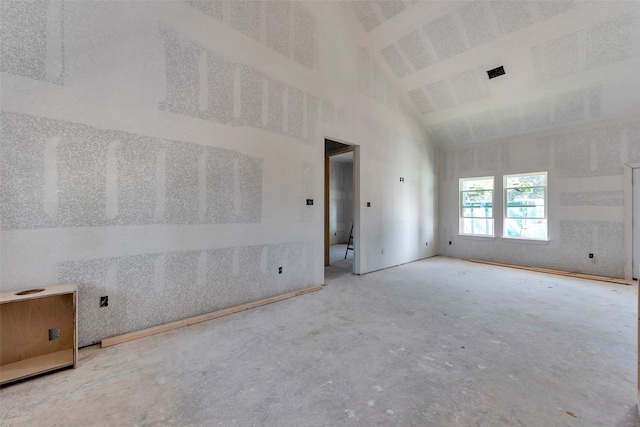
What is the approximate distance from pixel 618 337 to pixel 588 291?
2013 millimetres

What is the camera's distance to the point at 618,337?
2.54 m

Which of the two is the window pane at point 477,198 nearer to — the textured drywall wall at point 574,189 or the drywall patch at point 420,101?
the textured drywall wall at point 574,189

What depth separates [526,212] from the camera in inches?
230

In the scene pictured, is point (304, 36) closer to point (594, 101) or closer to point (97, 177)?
point (97, 177)

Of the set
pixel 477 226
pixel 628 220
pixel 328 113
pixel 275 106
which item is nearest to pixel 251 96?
pixel 275 106

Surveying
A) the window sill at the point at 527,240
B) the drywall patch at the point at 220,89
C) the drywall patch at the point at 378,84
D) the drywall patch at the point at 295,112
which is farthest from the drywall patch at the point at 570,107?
the drywall patch at the point at 220,89

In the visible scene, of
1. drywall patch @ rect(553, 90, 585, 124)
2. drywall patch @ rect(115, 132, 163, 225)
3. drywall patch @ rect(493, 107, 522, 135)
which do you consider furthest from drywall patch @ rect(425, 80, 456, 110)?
drywall patch @ rect(115, 132, 163, 225)

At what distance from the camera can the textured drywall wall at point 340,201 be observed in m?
9.70

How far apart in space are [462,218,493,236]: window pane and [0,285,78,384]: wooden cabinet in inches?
295

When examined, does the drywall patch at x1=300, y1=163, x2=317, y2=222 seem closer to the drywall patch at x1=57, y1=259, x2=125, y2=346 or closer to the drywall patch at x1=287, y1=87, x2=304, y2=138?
the drywall patch at x1=287, y1=87, x2=304, y2=138

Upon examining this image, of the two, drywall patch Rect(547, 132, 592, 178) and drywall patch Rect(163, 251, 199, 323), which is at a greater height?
drywall patch Rect(547, 132, 592, 178)

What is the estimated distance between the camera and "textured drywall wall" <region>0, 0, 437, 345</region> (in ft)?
6.97

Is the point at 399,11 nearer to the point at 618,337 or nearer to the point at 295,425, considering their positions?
the point at 618,337

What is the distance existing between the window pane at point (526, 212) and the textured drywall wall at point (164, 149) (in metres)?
4.65
